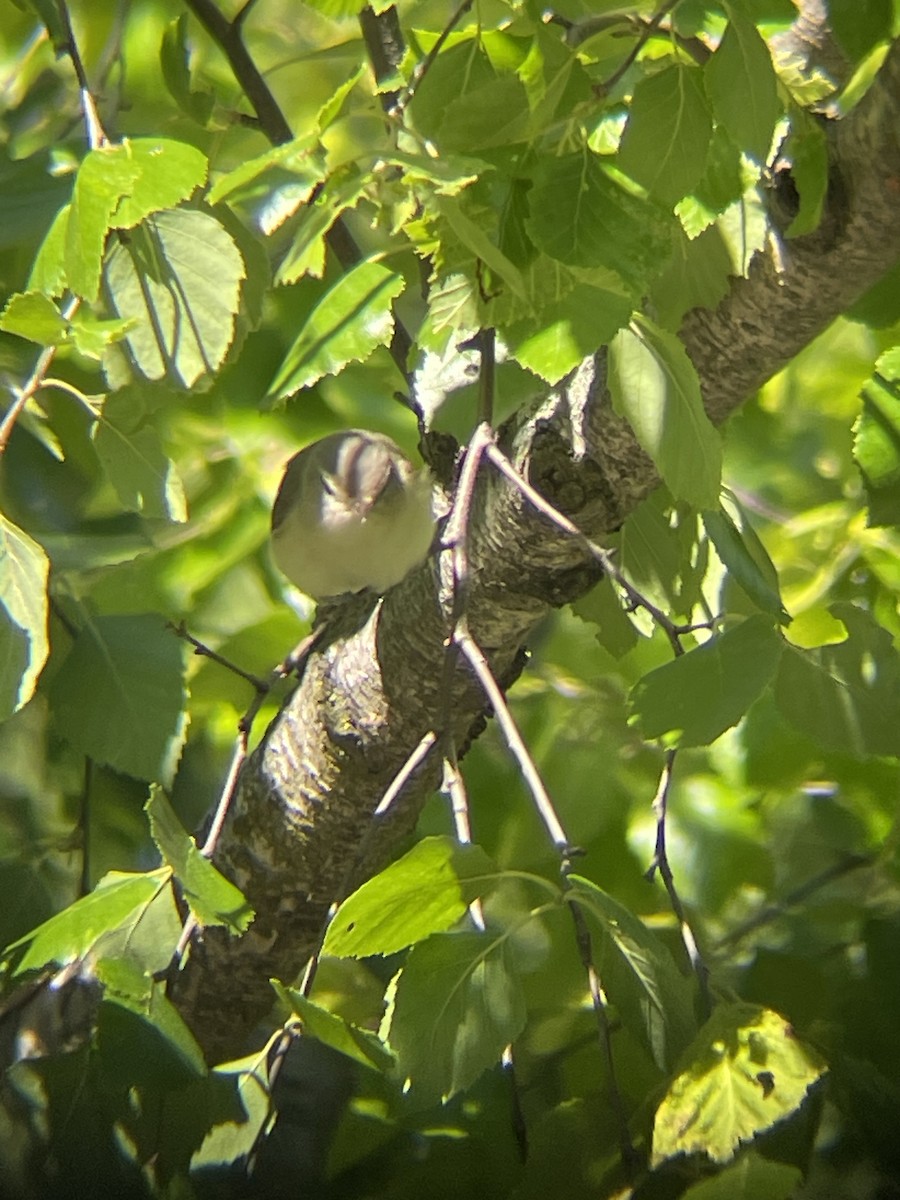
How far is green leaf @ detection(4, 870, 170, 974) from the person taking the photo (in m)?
0.47

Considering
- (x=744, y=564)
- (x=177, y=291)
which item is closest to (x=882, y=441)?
(x=744, y=564)

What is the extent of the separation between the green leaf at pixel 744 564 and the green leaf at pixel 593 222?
0.13 metres

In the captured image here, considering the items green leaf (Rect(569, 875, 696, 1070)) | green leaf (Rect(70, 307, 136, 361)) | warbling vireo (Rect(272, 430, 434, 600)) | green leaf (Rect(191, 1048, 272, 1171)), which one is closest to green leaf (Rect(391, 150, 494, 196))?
green leaf (Rect(70, 307, 136, 361))

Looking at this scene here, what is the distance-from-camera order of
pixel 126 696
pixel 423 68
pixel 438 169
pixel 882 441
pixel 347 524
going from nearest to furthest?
pixel 438 169
pixel 423 68
pixel 882 441
pixel 126 696
pixel 347 524

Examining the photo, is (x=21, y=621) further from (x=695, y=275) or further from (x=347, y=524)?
(x=347, y=524)

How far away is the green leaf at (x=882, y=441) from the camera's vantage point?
1.69 feet

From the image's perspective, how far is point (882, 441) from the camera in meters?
0.52

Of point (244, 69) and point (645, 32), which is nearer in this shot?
point (645, 32)

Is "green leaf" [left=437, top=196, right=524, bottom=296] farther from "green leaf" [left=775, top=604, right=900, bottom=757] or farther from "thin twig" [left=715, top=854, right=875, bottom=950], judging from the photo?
"thin twig" [left=715, top=854, right=875, bottom=950]

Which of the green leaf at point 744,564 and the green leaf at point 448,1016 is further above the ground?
the green leaf at point 744,564

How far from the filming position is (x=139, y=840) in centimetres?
81

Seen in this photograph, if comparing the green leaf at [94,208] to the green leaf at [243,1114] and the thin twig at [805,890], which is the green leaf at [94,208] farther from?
the thin twig at [805,890]

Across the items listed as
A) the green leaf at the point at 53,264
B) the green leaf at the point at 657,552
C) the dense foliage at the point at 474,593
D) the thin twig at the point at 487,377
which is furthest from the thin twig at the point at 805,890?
the green leaf at the point at 53,264

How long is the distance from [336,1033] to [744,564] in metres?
0.24
